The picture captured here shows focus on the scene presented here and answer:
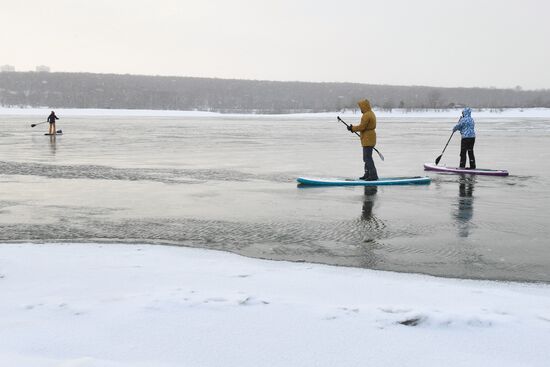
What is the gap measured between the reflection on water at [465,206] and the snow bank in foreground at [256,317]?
2908 millimetres

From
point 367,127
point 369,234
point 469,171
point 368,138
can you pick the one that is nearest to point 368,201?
point 368,138

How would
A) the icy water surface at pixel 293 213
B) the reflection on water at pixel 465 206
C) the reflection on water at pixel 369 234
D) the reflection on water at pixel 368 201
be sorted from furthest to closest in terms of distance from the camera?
1. the reflection on water at pixel 368 201
2. the reflection on water at pixel 465 206
3. the icy water surface at pixel 293 213
4. the reflection on water at pixel 369 234

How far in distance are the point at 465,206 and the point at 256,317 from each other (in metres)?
6.90

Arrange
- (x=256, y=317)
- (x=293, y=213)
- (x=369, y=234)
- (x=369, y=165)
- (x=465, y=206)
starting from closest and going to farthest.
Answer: (x=256, y=317) < (x=369, y=234) < (x=293, y=213) < (x=465, y=206) < (x=369, y=165)

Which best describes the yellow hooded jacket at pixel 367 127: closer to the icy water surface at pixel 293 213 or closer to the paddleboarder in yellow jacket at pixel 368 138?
the paddleboarder in yellow jacket at pixel 368 138

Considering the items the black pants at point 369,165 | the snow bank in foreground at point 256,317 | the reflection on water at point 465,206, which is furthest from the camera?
the black pants at point 369,165

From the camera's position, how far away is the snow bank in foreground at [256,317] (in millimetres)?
3592

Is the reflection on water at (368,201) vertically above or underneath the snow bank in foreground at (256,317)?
above

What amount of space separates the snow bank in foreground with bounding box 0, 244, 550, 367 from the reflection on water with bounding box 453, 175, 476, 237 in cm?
291

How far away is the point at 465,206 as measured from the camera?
33.6 ft

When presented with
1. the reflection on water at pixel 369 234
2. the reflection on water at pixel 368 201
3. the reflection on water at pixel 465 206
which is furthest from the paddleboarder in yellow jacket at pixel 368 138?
the reflection on water at pixel 465 206

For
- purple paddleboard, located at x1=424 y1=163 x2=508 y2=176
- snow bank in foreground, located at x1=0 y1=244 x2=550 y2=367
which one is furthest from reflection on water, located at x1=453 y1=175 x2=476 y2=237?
snow bank in foreground, located at x1=0 y1=244 x2=550 y2=367

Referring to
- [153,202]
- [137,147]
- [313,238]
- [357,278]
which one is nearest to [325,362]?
[357,278]

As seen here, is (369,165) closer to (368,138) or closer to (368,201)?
(368,138)
